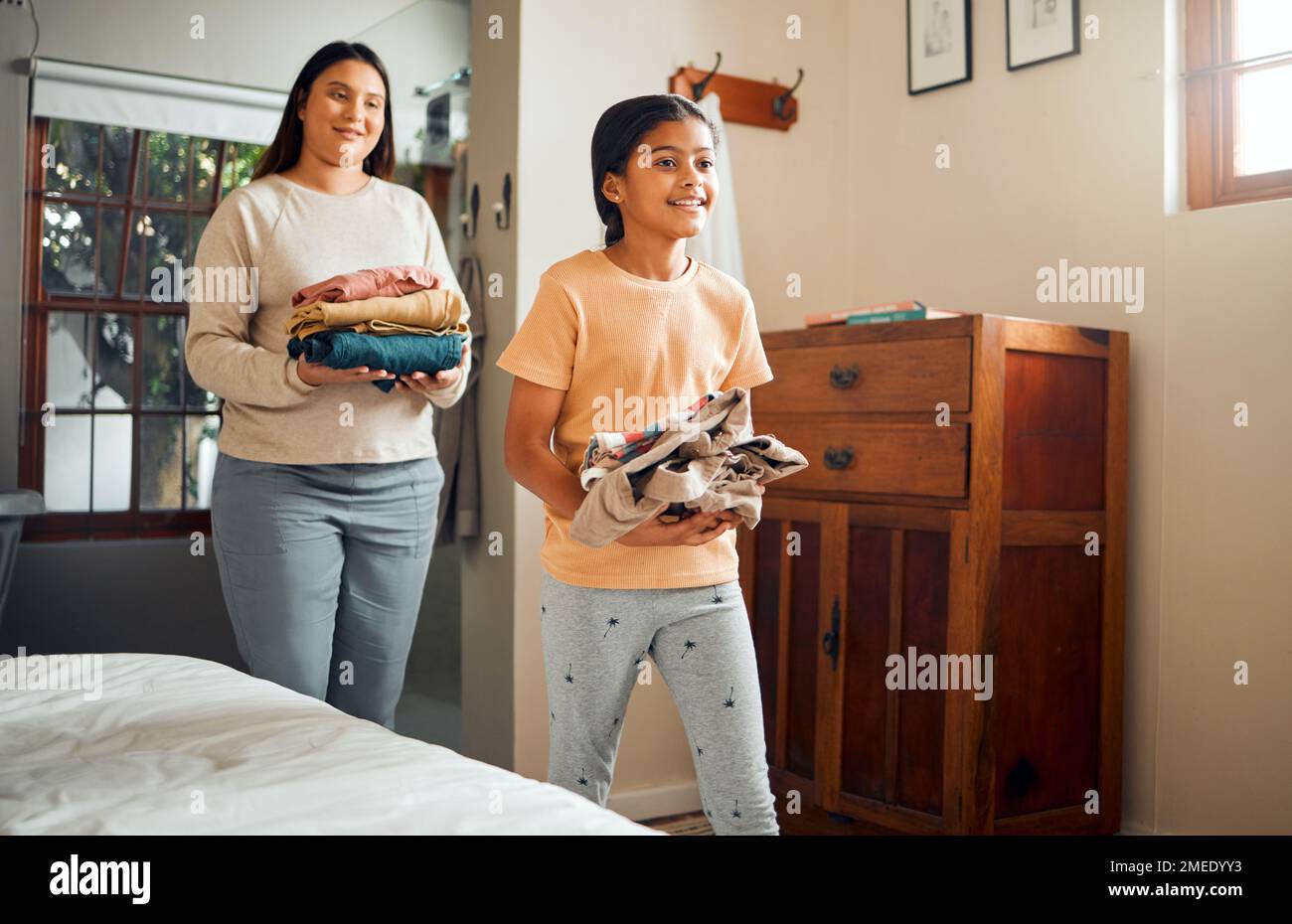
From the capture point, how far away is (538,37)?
2.64 meters

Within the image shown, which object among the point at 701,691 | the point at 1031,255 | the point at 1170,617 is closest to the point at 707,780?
the point at 701,691

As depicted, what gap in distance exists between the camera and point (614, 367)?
145cm

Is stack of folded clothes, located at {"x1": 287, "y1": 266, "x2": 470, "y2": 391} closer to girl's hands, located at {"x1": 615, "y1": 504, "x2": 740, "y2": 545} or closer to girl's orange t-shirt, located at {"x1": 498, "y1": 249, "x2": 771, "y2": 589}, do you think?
girl's orange t-shirt, located at {"x1": 498, "y1": 249, "x2": 771, "y2": 589}

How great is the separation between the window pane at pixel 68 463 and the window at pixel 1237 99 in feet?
7.76

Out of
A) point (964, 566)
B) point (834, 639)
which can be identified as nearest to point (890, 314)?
point (964, 566)

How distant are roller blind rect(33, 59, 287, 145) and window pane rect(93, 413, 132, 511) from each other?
25.2 inches

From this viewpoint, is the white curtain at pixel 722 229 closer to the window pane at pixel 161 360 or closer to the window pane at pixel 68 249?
the window pane at pixel 161 360

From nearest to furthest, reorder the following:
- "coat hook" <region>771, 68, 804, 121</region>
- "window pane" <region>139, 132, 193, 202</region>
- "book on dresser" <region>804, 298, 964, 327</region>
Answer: "book on dresser" <region>804, 298, 964, 327</region>, "window pane" <region>139, 132, 193, 202</region>, "coat hook" <region>771, 68, 804, 121</region>

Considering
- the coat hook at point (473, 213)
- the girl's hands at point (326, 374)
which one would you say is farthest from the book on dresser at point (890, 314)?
the girl's hands at point (326, 374)

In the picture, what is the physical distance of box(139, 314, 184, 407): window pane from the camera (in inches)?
101

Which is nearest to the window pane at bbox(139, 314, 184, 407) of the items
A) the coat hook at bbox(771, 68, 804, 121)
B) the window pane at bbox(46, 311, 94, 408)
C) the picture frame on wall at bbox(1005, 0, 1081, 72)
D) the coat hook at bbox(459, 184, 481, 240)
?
the window pane at bbox(46, 311, 94, 408)

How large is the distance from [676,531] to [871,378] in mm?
1141

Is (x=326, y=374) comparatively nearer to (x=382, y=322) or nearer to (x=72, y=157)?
(x=382, y=322)

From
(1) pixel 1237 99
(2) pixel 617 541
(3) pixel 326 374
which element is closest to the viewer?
(2) pixel 617 541
